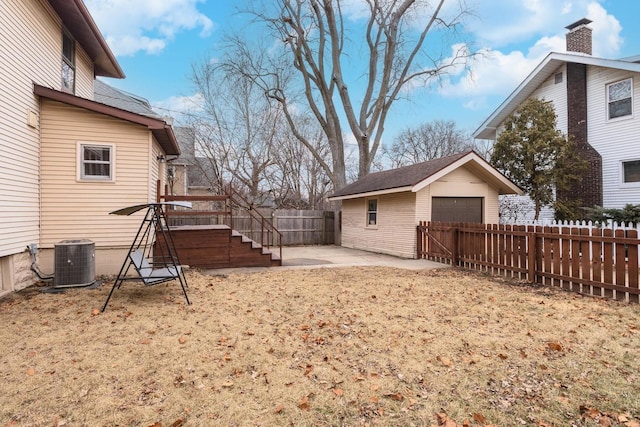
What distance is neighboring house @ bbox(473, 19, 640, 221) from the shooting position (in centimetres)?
1337

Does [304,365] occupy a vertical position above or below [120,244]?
below

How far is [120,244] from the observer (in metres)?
8.15

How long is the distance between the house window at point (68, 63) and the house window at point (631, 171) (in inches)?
751

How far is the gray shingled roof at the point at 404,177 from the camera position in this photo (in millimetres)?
11414

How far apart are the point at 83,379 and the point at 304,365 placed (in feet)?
6.66

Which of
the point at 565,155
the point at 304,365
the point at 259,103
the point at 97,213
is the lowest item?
the point at 304,365

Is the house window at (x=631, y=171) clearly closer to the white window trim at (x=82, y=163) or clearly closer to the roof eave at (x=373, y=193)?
the roof eave at (x=373, y=193)

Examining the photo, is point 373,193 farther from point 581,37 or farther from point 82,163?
point 581,37

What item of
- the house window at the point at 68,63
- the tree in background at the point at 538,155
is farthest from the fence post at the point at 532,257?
the house window at the point at 68,63

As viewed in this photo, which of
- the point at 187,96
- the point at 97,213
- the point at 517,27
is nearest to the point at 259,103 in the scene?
the point at 187,96

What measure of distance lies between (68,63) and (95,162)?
3318mm

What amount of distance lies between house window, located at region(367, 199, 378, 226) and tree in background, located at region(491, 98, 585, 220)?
5646 millimetres

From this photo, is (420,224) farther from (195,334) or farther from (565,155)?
(195,334)

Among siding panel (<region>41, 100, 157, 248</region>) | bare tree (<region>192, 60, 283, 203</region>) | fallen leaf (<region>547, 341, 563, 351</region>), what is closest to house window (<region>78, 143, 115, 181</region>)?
siding panel (<region>41, 100, 157, 248</region>)
